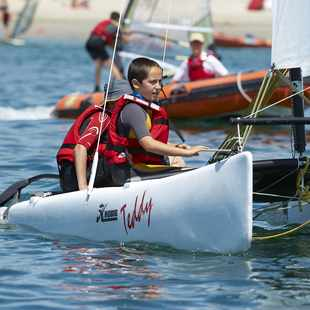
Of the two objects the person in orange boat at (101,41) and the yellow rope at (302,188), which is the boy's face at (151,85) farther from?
the person in orange boat at (101,41)

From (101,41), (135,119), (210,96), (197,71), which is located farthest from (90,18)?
(135,119)

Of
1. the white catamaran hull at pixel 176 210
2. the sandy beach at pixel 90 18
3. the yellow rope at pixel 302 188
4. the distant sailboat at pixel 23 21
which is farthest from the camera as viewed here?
the sandy beach at pixel 90 18

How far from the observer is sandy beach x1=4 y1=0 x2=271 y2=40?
36.1 metres

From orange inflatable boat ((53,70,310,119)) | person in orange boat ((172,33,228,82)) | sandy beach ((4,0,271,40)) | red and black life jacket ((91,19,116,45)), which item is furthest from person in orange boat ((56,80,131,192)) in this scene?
sandy beach ((4,0,271,40))

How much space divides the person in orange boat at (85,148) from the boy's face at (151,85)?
321mm

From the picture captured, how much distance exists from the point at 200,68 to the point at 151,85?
282 inches

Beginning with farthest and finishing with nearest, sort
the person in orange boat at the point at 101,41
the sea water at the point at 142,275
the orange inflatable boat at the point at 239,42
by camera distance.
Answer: the orange inflatable boat at the point at 239,42
the person in orange boat at the point at 101,41
the sea water at the point at 142,275

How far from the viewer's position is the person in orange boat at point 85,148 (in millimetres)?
7117

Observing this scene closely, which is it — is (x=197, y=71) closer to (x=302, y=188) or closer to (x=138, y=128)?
(x=302, y=188)

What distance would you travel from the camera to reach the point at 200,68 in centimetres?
1397

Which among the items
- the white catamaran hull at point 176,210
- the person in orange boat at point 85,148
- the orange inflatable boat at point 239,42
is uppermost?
the orange inflatable boat at point 239,42

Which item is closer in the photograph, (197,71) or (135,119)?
(135,119)

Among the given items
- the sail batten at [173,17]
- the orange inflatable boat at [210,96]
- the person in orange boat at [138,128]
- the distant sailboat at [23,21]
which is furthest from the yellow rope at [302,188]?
the distant sailboat at [23,21]

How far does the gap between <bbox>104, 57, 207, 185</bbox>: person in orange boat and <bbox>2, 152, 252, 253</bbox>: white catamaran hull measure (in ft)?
0.60
